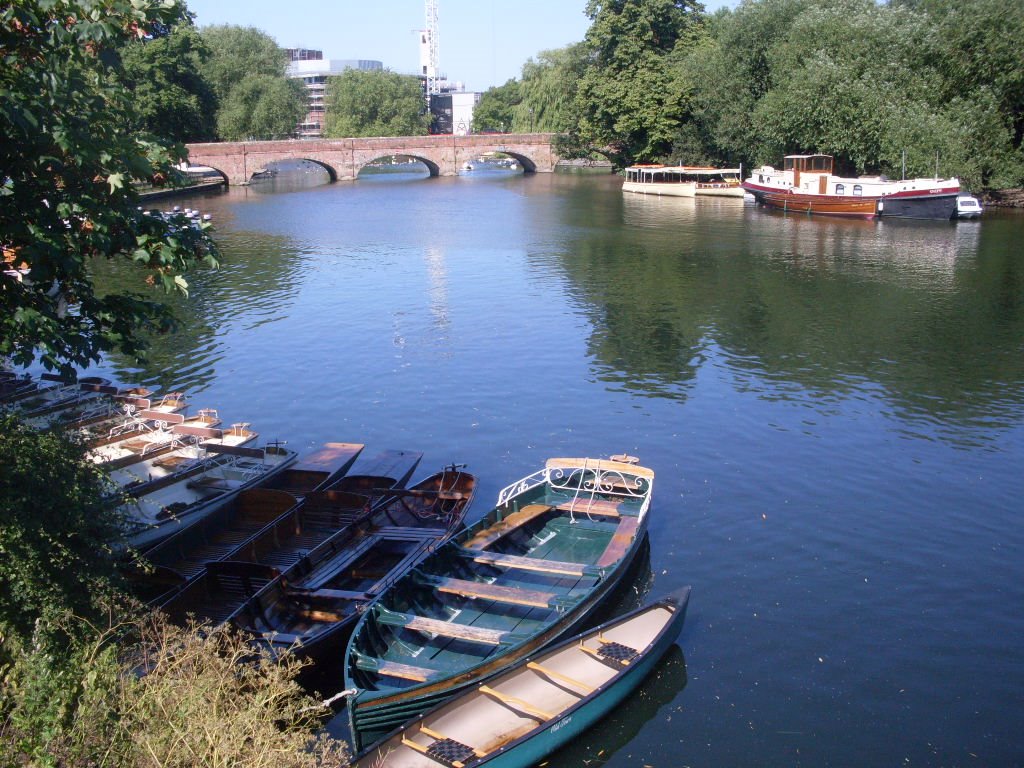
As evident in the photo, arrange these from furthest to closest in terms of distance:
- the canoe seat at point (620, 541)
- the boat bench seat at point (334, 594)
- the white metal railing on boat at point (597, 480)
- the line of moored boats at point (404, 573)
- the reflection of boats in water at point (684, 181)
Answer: the reflection of boats in water at point (684, 181)
the white metal railing on boat at point (597, 480)
the canoe seat at point (620, 541)
the boat bench seat at point (334, 594)
the line of moored boats at point (404, 573)

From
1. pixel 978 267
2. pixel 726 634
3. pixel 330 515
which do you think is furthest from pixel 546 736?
pixel 978 267

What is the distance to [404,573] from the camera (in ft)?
46.3

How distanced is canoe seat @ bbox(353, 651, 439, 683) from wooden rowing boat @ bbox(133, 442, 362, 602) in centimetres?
370

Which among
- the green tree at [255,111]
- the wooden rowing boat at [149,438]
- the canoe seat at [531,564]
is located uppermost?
the green tree at [255,111]

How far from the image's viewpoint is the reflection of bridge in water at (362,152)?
84875 millimetres

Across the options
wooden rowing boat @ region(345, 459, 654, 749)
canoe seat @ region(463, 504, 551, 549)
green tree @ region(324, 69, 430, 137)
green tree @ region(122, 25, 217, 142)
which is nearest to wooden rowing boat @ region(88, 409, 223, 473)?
canoe seat @ region(463, 504, 551, 549)

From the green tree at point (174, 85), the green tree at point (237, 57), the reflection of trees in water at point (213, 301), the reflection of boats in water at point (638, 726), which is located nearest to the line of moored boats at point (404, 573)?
the reflection of boats in water at point (638, 726)

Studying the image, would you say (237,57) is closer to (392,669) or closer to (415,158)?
(415,158)

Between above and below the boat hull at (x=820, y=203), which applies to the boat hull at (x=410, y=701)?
below

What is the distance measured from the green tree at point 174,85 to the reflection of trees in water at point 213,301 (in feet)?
80.7

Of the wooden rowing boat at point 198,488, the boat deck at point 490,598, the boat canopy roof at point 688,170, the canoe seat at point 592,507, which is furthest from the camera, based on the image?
the boat canopy roof at point 688,170

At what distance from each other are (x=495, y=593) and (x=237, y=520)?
6.19m

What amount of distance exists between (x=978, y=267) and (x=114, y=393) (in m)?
35.3

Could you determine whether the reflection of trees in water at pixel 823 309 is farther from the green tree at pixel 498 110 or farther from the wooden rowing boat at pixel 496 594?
the green tree at pixel 498 110
